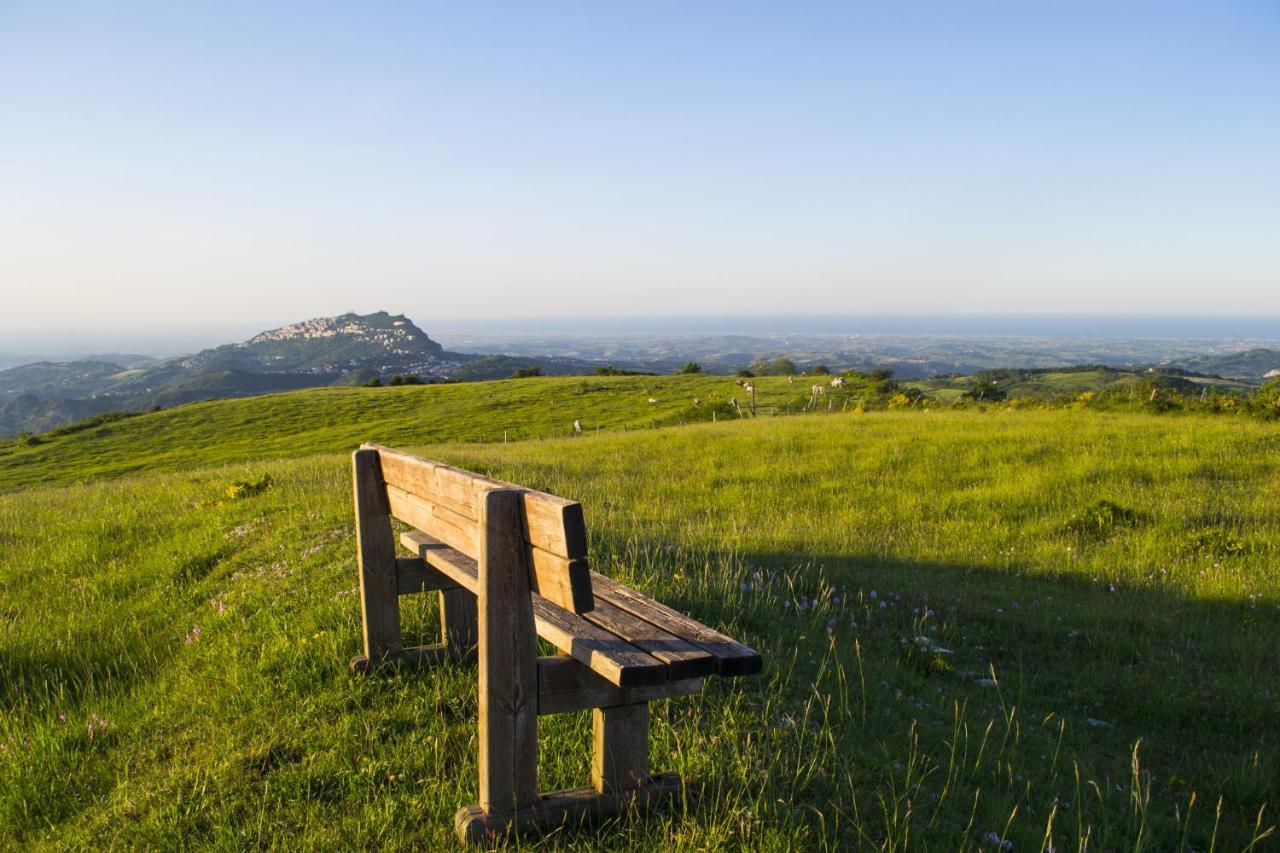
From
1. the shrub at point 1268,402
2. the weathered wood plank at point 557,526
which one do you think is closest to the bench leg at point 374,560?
the weathered wood plank at point 557,526

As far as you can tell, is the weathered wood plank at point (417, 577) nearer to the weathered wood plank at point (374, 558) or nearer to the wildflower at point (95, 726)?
the weathered wood plank at point (374, 558)

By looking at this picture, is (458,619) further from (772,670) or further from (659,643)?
(659,643)

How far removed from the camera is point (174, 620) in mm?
7328

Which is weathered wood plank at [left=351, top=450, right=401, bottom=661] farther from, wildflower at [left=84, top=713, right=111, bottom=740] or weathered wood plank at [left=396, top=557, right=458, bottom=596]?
wildflower at [left=84, top=713, right=111, bottom=740]

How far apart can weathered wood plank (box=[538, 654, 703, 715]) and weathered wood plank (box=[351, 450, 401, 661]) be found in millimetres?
2168

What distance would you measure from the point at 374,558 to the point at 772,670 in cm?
285

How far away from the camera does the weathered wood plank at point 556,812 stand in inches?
138

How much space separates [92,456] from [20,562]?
56701 millimetres

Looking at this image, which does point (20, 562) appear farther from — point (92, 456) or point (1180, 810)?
point (92, 456)

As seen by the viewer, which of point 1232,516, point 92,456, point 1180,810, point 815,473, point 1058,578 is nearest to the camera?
point 1180,810

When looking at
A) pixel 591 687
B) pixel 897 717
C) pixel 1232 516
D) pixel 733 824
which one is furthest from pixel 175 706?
pixel 1232 516

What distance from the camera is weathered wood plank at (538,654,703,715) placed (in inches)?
141

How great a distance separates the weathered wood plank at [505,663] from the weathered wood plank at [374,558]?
206 cm

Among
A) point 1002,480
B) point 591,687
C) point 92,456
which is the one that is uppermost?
point 591,687
